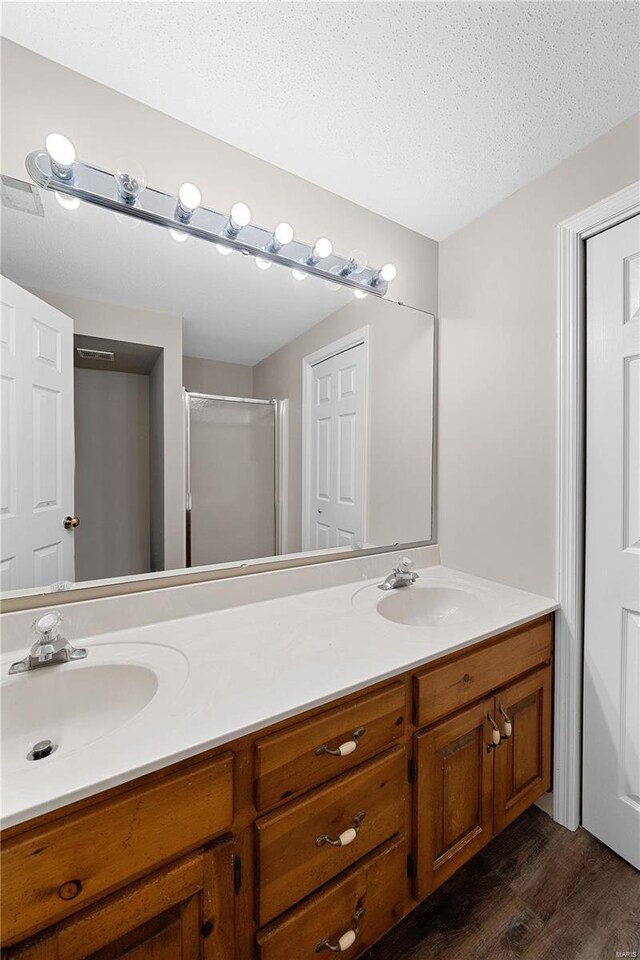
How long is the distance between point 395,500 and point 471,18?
1.41 meters

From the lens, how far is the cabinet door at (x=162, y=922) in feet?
2.05

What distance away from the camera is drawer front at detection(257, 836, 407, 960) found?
0.83 meters

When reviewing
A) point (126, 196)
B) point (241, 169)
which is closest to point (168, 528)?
point (126, 196)

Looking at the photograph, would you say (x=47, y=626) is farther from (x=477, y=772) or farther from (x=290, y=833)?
(x=477, y=772)

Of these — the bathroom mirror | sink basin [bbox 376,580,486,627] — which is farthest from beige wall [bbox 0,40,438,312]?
→ sink basin [bbox 376,580,486,627]

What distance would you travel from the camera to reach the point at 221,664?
3.17 feet

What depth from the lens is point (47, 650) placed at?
3.03ft

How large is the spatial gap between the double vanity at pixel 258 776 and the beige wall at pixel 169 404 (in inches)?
9.2

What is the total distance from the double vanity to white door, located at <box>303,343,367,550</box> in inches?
13.3

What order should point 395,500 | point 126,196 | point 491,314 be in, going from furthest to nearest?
point 395,500, point 491,314, point 126,196

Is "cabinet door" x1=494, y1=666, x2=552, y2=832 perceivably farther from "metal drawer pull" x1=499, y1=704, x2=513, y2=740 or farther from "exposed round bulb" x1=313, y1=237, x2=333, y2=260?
"exposed round bulb" x1=313, y1=237, x2=333, y2=260

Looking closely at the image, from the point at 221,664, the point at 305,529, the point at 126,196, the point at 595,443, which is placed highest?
the point at 126,196

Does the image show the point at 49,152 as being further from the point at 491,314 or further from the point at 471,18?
the point at 491,314

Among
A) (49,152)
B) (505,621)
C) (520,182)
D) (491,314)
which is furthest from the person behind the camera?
(491,314)
